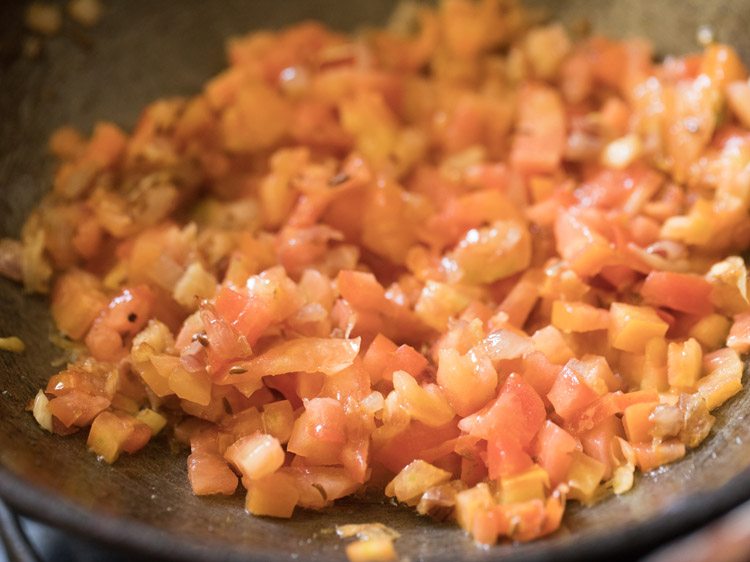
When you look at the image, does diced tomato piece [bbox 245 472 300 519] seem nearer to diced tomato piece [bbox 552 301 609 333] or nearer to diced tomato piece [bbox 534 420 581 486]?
diced tomato piece [bbox 534 420 581 486]

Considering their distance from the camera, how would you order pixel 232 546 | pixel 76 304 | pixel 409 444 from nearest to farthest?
pixel 232 546
pixel 409 444
pixel 76 304

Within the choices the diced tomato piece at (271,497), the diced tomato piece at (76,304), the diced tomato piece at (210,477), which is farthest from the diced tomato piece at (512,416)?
the diced tomato piece at (76,304)

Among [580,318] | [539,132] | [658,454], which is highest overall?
[539,132]

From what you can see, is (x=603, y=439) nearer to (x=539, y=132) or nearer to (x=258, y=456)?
(x=258, y=456)

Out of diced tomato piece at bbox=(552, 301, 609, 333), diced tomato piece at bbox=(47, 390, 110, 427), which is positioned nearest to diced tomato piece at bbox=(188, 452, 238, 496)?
diced tomato piece at bbox=(47, 390, 110, 427)

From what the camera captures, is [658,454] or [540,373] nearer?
[658,454]

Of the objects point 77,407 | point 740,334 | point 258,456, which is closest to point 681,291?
point 740,334
